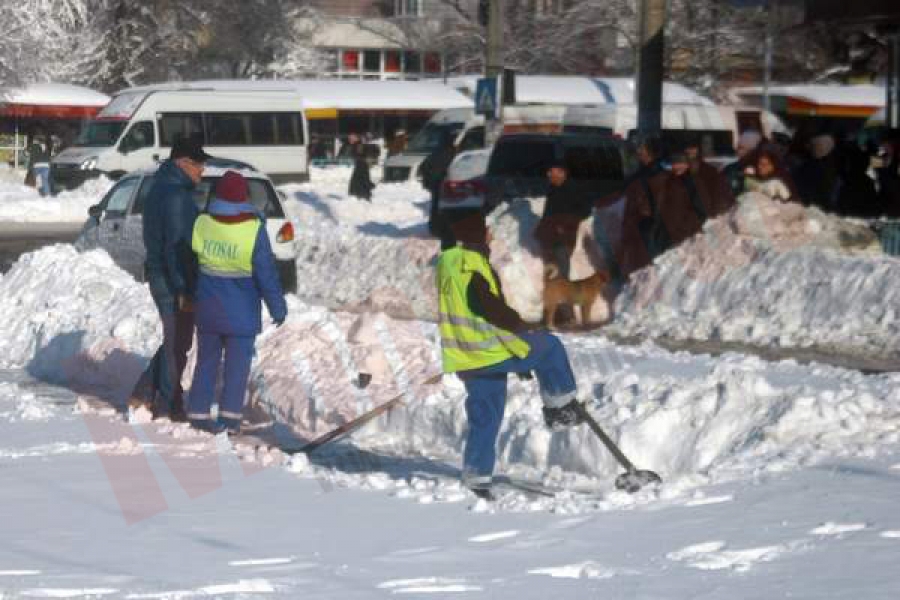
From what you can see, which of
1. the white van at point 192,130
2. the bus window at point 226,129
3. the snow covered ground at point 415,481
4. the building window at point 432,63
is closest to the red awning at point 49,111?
the white van at point 192,130

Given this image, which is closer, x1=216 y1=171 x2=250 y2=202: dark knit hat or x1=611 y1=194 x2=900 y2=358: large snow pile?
x1=216 y1=171 x2=250 y2=202: dark knit hat

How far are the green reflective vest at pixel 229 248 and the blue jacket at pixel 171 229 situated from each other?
0.61m

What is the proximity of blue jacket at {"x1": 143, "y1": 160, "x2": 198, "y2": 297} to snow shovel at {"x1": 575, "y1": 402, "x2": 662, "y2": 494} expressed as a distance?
3427mm

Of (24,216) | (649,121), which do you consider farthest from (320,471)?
(24,216)

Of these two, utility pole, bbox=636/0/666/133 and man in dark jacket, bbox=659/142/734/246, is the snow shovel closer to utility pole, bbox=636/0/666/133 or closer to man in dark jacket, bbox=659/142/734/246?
man in dark jacket, bbox=659/142/734/246

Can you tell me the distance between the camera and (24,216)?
36500mm

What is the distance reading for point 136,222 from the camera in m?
18.9

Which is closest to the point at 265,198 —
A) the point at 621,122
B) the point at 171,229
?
the point at 171,229

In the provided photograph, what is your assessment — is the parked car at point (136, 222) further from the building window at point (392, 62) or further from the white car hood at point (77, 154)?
the building window at point (392, 62)

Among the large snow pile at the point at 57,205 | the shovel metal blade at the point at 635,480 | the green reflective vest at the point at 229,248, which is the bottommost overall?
the large snow pile at the point at 57,205


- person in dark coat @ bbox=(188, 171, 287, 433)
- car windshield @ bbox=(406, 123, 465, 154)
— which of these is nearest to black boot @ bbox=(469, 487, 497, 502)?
person in dark coat @ bbox=(188, 171, 287, 433)

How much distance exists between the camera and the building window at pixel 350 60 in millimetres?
80875

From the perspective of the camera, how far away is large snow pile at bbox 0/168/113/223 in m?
36.4

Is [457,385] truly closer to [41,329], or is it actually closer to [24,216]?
[41,329]
